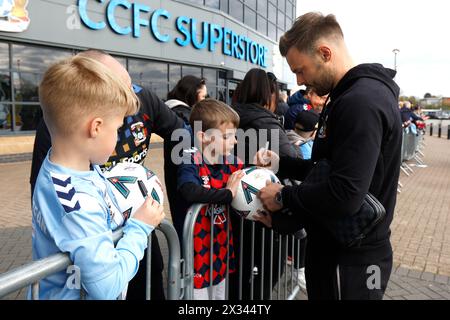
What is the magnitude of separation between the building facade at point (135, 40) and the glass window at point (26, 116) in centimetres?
3

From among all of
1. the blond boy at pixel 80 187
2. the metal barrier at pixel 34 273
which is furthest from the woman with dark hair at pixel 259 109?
the metal barrier at pixel 34 273

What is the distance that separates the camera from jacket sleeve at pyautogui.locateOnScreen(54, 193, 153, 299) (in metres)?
1.20

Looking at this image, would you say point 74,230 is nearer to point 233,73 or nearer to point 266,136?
point 266,136

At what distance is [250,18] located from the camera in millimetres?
21141

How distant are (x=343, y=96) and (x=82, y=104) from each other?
110 cm

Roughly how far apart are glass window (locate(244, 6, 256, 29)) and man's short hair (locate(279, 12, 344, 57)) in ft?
65.3

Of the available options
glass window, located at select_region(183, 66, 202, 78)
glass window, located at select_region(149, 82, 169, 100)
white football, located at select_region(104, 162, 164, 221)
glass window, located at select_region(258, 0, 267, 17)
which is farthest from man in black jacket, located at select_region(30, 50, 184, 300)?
glass window, located at select_region(258, 0, 267, 17)

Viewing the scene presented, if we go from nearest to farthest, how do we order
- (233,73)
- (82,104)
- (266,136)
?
(82,104)
(266,136)
(233,73)

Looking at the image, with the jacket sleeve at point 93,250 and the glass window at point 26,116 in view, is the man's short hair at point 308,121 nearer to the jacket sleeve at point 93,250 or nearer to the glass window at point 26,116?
the jacket sleeve at point 93,250

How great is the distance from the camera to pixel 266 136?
3.04 metres

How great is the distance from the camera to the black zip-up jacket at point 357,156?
157 cm
